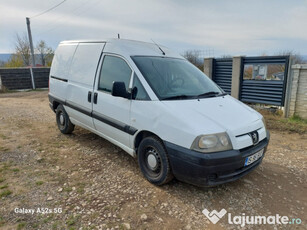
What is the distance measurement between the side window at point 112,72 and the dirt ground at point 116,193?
1.38 meters

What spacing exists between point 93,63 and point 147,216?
278 cm

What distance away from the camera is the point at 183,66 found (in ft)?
12.4

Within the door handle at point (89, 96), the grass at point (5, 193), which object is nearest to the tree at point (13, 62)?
the door handle at point (89, 96)

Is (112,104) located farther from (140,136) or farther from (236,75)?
(236,75)

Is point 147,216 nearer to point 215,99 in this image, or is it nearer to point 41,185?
point 41,185

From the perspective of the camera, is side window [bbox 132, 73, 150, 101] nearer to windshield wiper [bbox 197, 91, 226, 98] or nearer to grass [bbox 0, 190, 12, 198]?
windshield wiper [bbox 197, 91, 226, 98]

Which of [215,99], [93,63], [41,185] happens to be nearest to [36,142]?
[41,185]

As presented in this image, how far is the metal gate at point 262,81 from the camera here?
286 inches

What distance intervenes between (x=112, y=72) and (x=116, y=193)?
6.26ft

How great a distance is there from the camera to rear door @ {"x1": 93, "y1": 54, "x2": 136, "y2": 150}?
10.7ft

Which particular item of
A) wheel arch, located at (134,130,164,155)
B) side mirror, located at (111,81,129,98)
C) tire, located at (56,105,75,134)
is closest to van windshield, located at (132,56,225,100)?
side mirror, located at (111,81,129,98)

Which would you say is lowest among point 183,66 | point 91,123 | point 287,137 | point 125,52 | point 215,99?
point 287,137

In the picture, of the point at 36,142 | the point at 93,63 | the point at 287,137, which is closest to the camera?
the point at 93,63

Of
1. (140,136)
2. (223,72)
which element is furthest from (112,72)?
(223,72)
